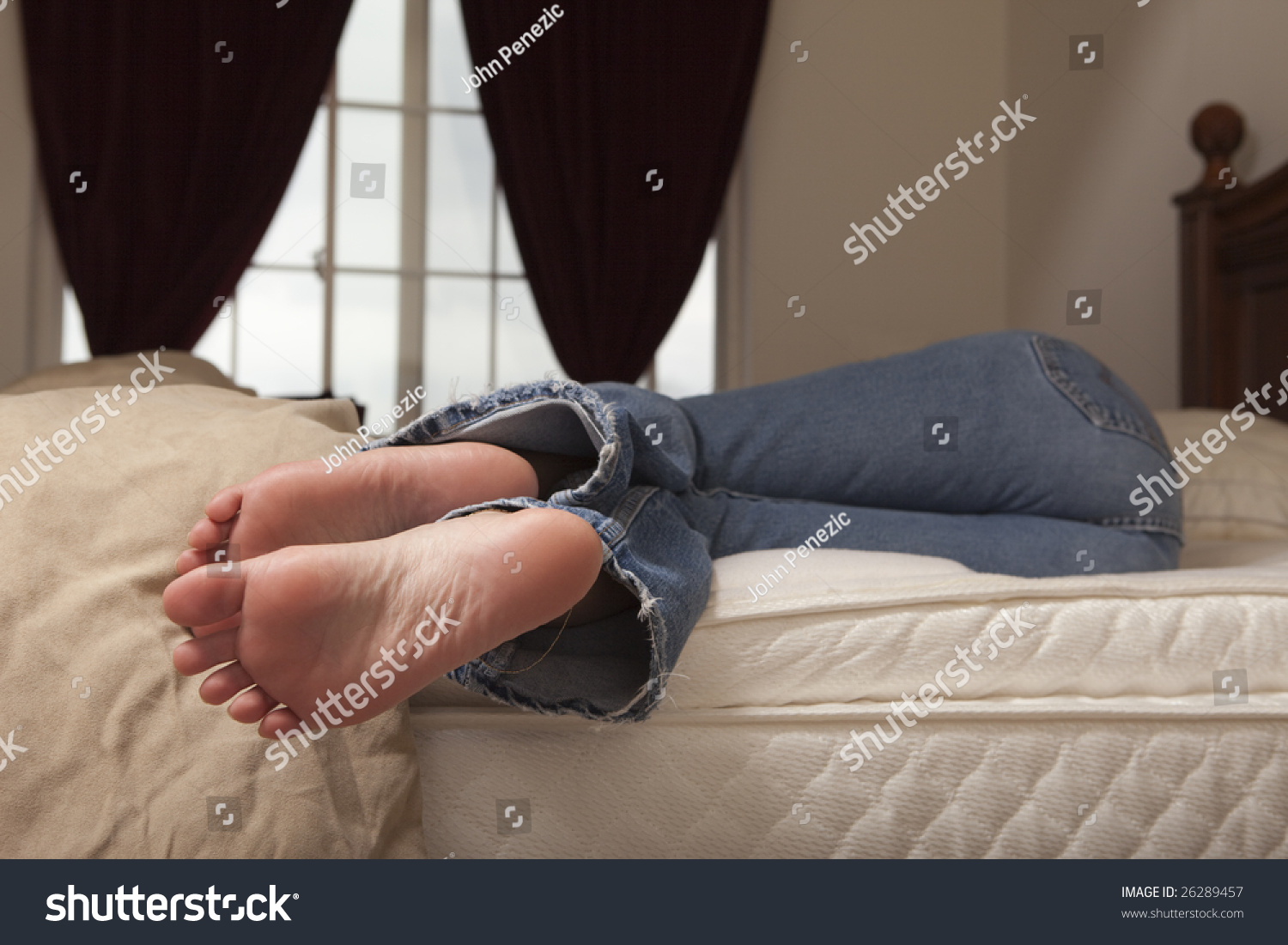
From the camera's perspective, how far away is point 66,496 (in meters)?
0.63

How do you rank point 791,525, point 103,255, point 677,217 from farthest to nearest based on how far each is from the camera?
point 677,217, point 103,255, point 791,525

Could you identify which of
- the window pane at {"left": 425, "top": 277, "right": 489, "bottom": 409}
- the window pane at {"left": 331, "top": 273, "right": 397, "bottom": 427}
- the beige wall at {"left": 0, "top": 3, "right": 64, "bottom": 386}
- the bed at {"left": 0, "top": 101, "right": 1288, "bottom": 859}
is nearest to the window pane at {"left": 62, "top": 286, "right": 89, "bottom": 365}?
the beige wall at {"left": 0, "top": 3, "right": 64, "bottom": 386}

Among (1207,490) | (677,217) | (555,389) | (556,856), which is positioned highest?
(677,217)

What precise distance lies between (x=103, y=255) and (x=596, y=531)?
2.25 m

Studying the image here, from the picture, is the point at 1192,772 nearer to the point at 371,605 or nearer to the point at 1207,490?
the point at 371,605

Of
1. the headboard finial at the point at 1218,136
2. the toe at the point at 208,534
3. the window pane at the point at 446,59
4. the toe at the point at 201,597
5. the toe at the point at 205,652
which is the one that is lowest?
the toe at the point at 205,652

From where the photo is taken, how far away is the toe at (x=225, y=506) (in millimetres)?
550

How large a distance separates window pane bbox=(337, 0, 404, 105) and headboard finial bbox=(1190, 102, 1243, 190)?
1992mm

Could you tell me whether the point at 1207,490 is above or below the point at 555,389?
below

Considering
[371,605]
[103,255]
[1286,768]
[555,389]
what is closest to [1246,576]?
[1286,768]

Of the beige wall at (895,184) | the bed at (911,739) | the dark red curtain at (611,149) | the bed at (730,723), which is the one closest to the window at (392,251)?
the dark red curtain at (611,149)

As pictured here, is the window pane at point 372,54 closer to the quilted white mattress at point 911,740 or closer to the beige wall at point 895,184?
the beige wall at point 895,184

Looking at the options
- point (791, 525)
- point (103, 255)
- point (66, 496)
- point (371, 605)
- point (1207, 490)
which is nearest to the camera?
point (371, 605)

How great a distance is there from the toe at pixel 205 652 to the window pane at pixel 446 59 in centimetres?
235
